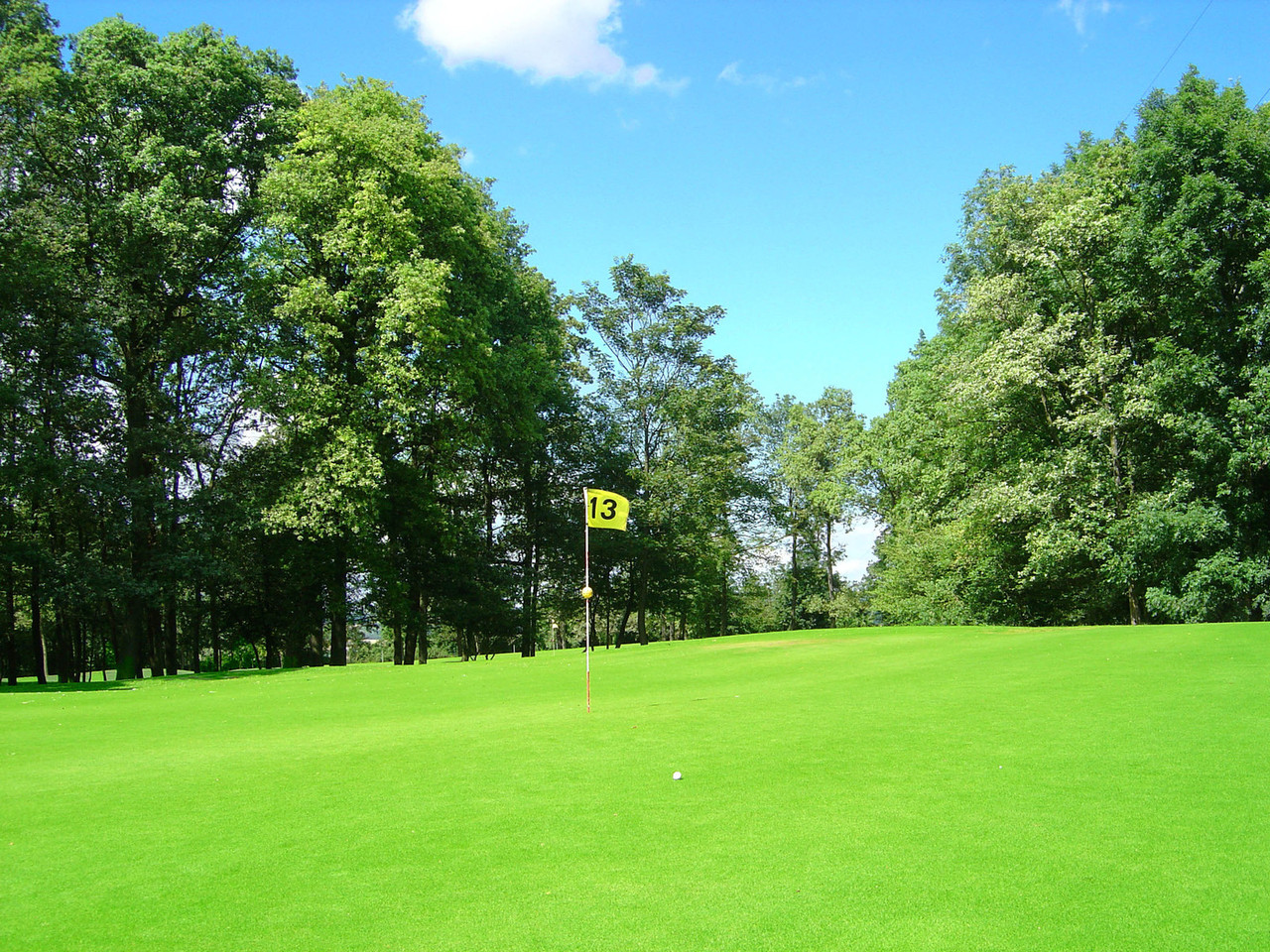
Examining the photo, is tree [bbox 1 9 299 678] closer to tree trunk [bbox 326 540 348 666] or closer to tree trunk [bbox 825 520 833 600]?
tree trunk [bbox 326 540 348 666]

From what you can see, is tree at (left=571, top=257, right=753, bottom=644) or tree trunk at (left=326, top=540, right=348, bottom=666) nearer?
tree trunk at (left=326, top=540, right=348, bottom=666)

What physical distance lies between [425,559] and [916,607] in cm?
2385

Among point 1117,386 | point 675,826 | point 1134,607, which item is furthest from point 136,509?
point 1134,607

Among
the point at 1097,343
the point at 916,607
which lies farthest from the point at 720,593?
the point at 1097,343

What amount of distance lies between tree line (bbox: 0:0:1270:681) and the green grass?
52.0 feet

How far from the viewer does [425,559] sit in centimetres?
3712

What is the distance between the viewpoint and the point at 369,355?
27750mm

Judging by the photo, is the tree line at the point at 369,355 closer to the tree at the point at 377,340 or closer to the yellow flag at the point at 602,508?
the tree at the point at 377,340

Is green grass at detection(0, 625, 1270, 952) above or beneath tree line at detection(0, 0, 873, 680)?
beneath

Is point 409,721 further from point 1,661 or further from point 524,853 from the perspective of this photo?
point 1,661

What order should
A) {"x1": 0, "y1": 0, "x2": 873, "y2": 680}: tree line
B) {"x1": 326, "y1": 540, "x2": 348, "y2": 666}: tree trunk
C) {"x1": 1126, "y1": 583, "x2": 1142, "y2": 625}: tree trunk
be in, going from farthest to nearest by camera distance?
Answer: {"x1": 326, "y1": 540, "x2": 348, "y2": 666}: tree trunk < {"x1": 1126, "y1": 583, "x2": 1142, "y2": 625}: tree trunk < {"x1": 0, "y1": 0, "x2": 873, "y2": 680}: tree line

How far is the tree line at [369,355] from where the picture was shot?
84.3 ft

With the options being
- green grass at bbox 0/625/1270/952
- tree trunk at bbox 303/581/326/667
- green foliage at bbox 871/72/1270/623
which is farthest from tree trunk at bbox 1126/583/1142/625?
tree trunk at bbox 303/581/326/667

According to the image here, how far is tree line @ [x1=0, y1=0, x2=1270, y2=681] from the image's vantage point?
1012 inches
